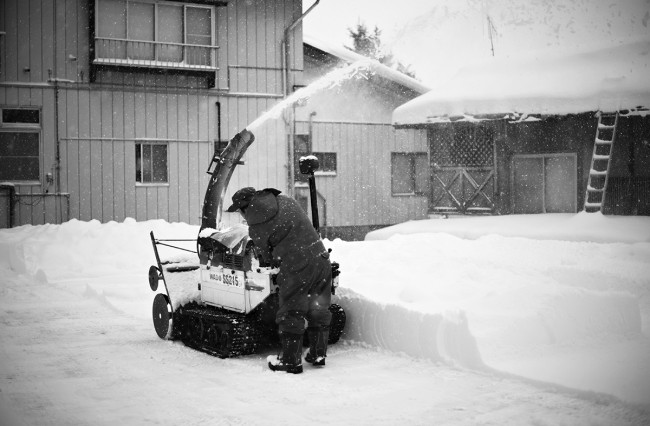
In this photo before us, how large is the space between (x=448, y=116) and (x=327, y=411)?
16.8 m

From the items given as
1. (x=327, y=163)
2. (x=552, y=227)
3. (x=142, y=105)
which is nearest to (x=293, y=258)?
(x=552, y=227)

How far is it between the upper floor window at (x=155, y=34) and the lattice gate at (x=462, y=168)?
7.44 meters

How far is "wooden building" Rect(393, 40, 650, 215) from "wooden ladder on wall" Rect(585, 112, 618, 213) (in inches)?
1.0

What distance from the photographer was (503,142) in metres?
23.3

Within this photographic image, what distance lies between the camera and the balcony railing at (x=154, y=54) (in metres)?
21.8

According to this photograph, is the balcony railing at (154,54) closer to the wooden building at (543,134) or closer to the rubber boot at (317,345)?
the wooden building at (543,134)

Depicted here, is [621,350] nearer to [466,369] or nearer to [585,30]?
[466,369]

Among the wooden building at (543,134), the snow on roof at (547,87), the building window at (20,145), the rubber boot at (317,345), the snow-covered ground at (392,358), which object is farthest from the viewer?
the building window at (20,145)

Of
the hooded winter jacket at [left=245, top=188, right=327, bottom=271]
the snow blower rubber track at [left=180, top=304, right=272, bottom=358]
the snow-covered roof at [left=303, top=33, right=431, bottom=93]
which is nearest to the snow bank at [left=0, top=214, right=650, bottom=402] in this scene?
the snow blower rubber track at [left=180, top=304, right=272, bottom=358]

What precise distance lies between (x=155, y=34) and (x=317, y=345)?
16.5 metres

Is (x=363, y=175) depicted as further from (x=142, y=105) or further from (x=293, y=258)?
(x=293, y=258)

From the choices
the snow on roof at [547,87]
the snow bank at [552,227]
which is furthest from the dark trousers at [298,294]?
the snow on roof at [547,87]

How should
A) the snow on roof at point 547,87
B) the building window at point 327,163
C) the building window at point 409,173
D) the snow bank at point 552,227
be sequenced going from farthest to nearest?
the building window at point 409,173
the building window at point 327,163
the snow on roof at point 547,87
the snow bank at point 552,227

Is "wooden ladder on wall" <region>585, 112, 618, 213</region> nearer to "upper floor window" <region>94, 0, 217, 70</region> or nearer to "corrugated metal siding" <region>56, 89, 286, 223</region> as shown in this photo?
"corrugated metal siding" <region>56, 89, 286, 223</region>
